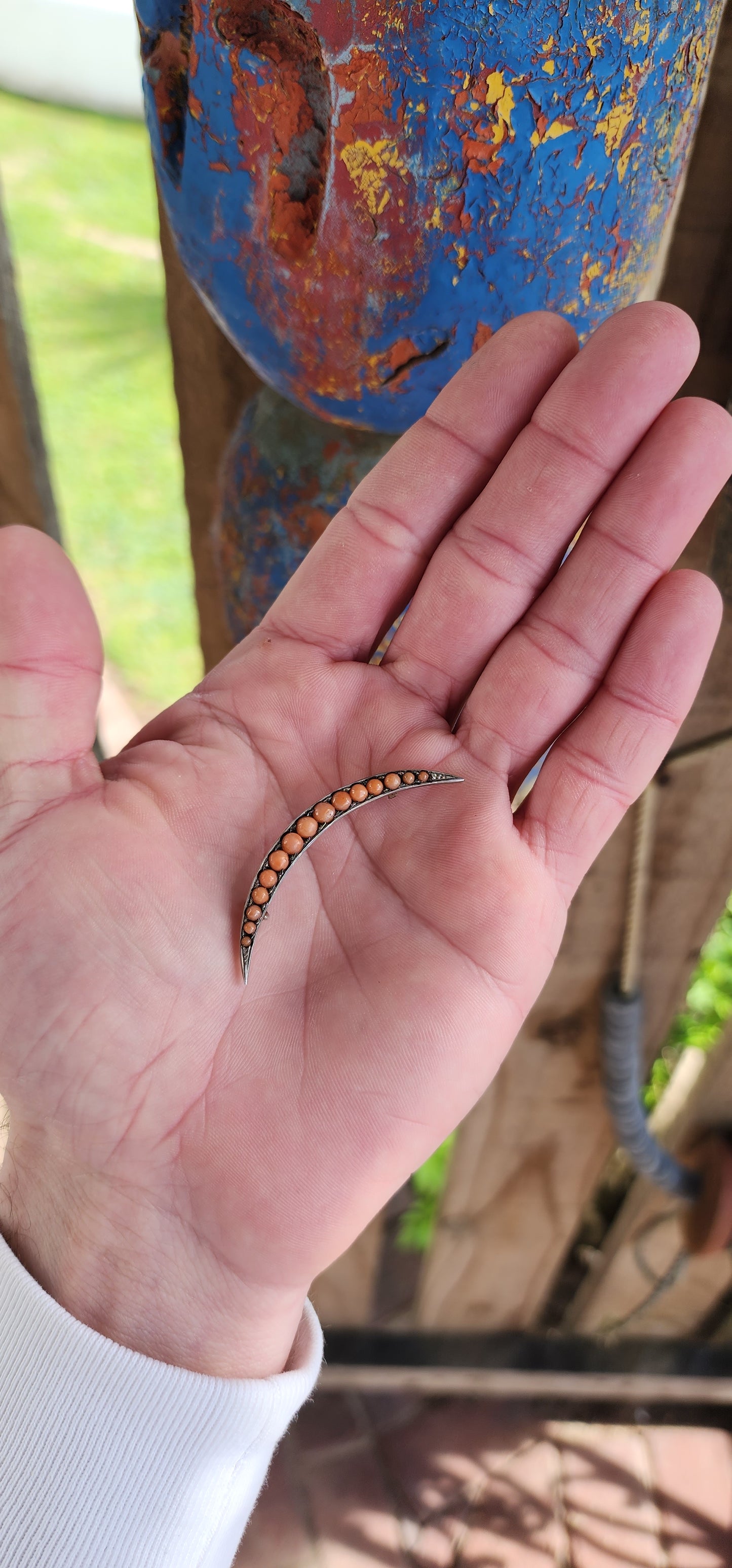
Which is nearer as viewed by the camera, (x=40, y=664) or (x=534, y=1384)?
(x=40, y=664)

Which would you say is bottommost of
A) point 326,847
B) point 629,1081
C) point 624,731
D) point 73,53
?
point 629,1081

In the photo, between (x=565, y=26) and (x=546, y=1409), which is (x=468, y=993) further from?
(x=546, y=1409)

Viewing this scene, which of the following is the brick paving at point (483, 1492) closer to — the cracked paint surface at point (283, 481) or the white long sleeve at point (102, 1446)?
the white long sleeve at point (102, 1446)

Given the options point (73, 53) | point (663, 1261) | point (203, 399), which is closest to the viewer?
point (203, 399)

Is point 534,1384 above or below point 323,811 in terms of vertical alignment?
below

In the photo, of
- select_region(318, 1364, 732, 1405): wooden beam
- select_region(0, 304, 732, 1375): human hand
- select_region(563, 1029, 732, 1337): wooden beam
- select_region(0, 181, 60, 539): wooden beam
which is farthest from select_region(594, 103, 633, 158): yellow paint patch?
select_region(318, 1364, 732, 1405): wooden beam

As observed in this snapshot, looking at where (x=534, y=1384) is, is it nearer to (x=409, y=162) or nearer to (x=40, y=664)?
(x=40, y=664)

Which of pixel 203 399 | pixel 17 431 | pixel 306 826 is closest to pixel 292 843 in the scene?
pixel 306 826
